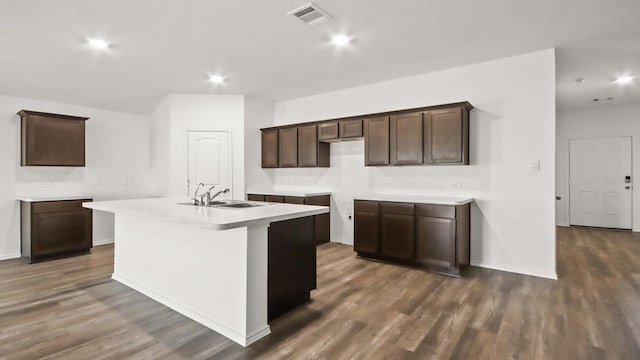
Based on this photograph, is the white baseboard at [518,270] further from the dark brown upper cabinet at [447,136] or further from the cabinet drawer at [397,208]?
the dark brown upper cabinet at [447,136]

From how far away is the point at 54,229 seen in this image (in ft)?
15.0

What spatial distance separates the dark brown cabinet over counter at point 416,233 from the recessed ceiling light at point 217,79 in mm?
2592

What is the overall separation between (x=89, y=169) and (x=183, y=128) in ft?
5.56

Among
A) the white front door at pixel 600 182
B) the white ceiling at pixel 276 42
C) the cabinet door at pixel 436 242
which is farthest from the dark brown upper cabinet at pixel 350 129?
the white front door at pixel 600 182

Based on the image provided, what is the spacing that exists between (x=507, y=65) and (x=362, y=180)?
2.43 m

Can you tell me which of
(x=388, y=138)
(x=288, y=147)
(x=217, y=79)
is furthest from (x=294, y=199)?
(x=217, y=79)

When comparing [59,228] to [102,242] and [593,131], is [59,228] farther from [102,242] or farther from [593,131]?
[593,131]

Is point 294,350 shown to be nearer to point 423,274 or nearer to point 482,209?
point 423,274

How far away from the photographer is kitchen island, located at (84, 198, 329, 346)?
2.26 m

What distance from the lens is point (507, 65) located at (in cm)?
395

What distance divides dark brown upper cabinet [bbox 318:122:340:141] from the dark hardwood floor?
208 centimetres

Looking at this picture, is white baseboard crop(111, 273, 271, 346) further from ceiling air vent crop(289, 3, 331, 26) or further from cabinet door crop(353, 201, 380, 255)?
ceiling air vent crop(289, 3, 331, 26)

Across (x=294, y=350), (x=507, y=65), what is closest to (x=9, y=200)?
(x=294, y=350)

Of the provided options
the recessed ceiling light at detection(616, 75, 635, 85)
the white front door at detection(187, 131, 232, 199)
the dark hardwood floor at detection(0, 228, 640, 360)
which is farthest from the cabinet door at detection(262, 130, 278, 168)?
the recessed ceiling light at detection(616, 75, 635, 85)
